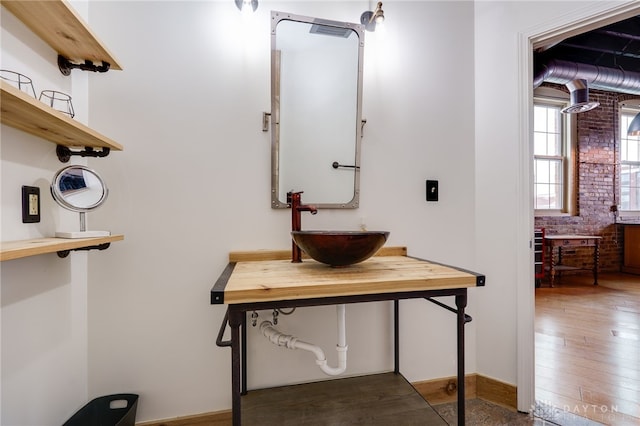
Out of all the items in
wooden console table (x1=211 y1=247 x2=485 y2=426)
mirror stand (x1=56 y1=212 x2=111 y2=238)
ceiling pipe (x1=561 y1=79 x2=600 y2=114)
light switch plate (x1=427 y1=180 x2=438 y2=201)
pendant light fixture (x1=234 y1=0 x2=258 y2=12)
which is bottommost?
wooden console table (x1=211 y1=247 x2=485 y2=426)

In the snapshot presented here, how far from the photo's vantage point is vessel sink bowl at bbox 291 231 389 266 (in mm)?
1165

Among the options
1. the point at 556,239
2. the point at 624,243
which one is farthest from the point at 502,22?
the point at 624,243

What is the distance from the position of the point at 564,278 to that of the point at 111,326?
219 inches

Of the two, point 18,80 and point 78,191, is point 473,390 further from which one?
point 18,80

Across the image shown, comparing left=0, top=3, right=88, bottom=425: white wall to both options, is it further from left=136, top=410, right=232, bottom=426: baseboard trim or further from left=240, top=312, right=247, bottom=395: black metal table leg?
left=240, top=312, right=247, bottom=395: black metal table leg

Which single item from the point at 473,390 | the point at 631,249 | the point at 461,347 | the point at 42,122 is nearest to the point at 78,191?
the point at 42,122

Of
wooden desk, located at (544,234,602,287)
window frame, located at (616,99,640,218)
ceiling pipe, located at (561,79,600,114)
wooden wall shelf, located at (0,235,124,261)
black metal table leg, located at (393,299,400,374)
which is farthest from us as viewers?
window frame, located at (616,99,640,218)

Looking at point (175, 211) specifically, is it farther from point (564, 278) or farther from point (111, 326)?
point (564, 278)

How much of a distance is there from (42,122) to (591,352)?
342 centimetres

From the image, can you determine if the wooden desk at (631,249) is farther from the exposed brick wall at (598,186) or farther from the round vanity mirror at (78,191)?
the round vanity mirror at (78,191)

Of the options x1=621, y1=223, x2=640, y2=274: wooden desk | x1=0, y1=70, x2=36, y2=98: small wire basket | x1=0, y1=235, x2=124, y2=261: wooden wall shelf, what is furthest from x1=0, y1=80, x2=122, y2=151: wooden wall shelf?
x1=621, y1=223, x2=640, y2=274: wooden desk

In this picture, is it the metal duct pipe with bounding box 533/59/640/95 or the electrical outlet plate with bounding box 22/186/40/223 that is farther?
the metal duct pipe with bounding box 533/59/640/95

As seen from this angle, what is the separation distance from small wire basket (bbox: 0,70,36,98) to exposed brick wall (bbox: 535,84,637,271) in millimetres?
5502

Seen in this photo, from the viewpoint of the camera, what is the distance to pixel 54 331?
1206 mm
